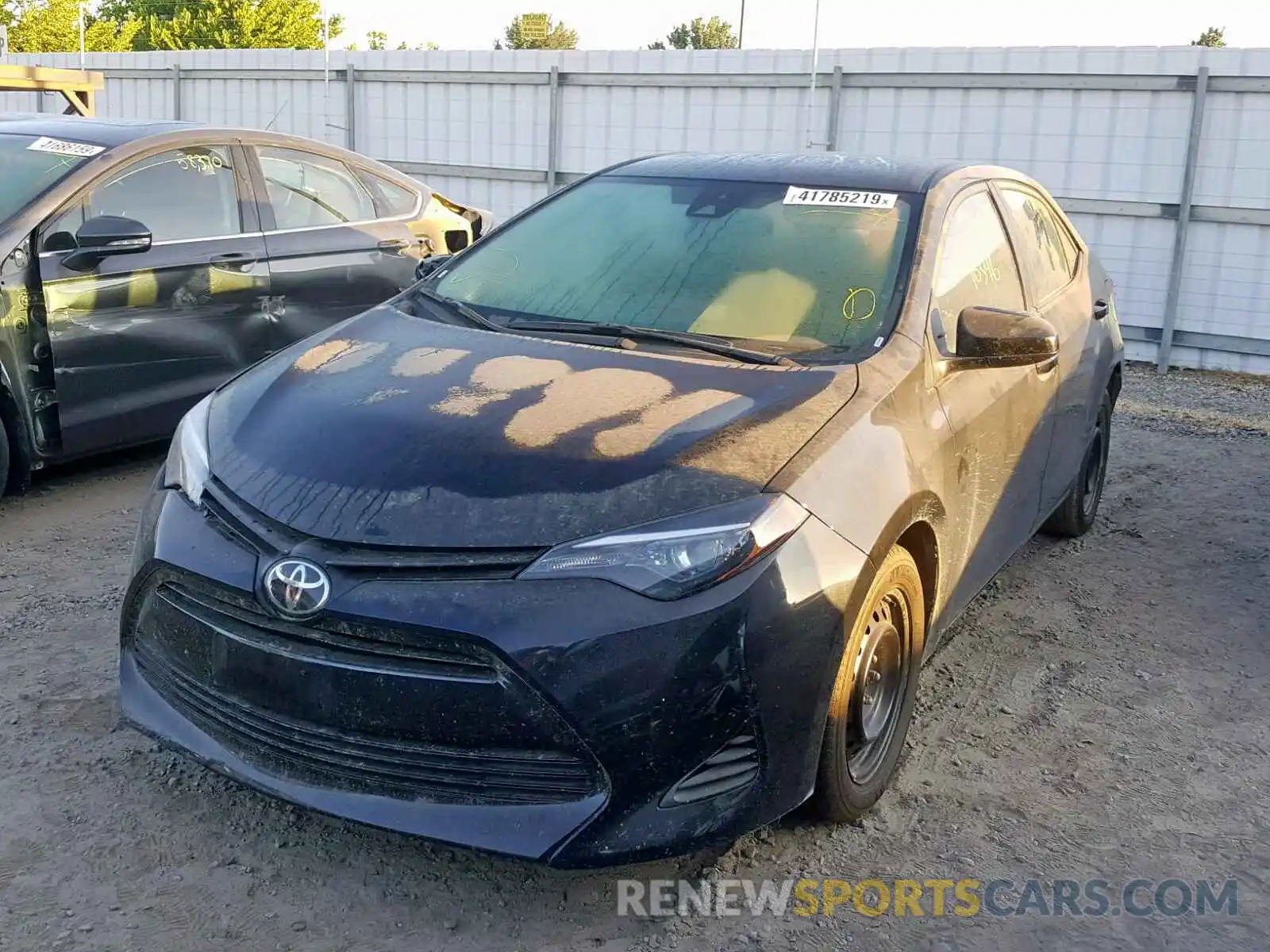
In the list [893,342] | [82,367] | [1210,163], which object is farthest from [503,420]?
[1210,163]

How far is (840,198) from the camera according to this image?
151 inches

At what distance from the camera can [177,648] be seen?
2.76m

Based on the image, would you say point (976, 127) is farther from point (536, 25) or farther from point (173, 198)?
point (536, 25)

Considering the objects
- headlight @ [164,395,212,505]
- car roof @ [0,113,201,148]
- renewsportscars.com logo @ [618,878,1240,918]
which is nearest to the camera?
renewsportscars.com logo @ [618,878,1240,918]

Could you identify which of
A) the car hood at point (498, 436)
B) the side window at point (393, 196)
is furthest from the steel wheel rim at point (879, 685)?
the side window at point (393, 196)

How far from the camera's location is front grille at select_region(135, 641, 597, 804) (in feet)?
8.07

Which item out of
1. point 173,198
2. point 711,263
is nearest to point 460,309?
point 711,263

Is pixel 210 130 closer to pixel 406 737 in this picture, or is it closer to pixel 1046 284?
→ pixel 1046 284

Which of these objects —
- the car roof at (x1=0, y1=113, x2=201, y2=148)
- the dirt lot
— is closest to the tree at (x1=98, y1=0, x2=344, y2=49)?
the car roof at (x1=0, y1=113, x2=201, y2=148)

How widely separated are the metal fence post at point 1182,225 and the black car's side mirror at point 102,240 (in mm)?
7727

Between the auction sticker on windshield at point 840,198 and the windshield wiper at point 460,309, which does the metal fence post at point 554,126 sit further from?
the auction sticker on windshield at point 840,198

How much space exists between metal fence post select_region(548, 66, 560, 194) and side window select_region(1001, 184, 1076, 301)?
7.70 meters

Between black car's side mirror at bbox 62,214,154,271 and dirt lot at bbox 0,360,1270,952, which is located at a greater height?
black car's side mirror at bbox 62,214,154,271

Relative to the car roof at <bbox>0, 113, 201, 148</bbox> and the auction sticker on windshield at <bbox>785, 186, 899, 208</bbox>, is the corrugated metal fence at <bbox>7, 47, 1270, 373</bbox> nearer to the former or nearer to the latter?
the car roof at <bbox>0, 113, 201, 148</bbox>
